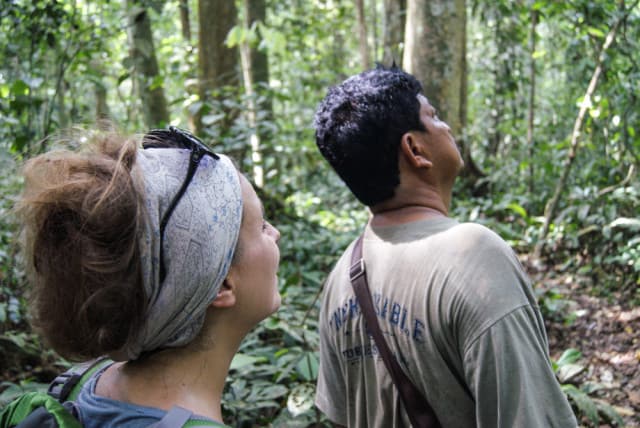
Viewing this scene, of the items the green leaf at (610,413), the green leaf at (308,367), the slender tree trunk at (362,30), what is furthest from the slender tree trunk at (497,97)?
the green leaf at (308,367)

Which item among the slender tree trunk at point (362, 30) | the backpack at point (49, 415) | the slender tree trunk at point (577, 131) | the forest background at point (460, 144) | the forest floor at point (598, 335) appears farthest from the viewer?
the slender tree trunk at point (362, 30)

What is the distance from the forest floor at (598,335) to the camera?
378cm

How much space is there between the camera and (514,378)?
1558 millimetres

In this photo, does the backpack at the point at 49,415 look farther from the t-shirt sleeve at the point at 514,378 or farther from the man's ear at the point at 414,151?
the man's ear at the point at 414,151

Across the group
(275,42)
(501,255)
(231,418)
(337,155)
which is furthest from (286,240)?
(501,255)

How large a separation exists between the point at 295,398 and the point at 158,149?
2.07 metres

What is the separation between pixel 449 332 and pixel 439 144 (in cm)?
66

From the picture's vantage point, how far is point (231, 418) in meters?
3.08

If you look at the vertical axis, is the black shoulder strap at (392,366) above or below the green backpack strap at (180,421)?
below

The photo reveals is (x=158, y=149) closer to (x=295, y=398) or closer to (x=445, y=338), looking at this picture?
(x=445, y=338)

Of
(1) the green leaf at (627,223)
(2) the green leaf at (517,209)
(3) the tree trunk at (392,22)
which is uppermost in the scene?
(3) the tree trunk at (392,22)

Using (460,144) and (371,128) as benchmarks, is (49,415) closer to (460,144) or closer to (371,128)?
(371,128)

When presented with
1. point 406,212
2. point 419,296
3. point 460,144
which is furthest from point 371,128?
point 460,144

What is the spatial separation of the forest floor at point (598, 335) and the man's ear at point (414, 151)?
2.28 m
